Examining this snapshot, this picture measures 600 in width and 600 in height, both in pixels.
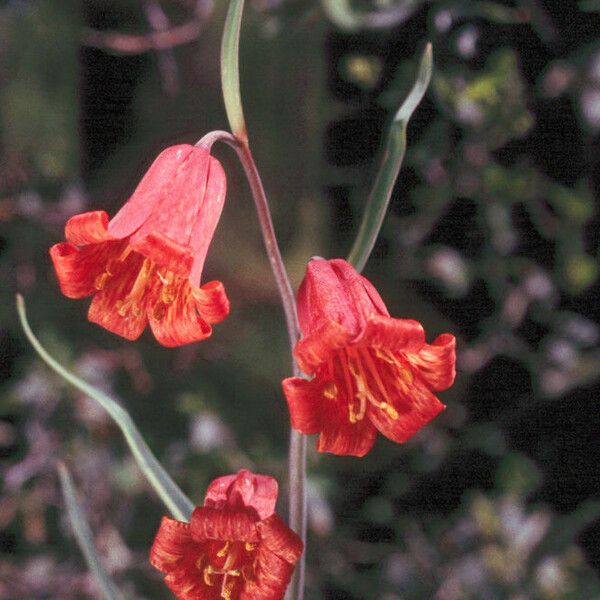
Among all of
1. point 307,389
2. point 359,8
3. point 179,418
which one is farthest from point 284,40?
point 307,389

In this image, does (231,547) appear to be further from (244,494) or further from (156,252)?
(156,252)

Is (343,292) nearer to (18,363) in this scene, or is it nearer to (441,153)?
(441,153)

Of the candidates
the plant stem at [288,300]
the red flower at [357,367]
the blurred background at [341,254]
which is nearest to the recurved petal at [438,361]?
the red flower at [357,367]

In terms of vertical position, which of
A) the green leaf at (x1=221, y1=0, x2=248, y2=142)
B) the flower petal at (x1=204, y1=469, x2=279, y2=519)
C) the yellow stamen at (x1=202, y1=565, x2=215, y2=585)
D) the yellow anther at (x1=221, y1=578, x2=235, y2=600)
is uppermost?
the green leaf at (x1=221, y1=0, x2=248, y2=142)

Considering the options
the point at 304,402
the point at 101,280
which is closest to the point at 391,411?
the point at 304,402

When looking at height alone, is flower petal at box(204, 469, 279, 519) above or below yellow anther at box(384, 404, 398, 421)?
below

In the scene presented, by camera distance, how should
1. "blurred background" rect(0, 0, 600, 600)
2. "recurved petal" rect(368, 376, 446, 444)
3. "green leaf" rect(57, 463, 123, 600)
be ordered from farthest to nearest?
"blurred background" rect(0, 0, 600, 600)
"green leaf" rect(57, 463, 123, 600)
"recurved petal" rect(368, 376, 446, 444)

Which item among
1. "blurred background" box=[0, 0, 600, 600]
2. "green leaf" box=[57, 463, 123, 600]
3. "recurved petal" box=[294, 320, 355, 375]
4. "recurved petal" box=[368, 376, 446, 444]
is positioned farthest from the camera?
"blurred background" box=[0, 0, 600, 600]

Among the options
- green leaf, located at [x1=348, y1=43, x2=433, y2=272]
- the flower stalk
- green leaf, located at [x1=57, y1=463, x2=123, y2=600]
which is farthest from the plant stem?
green leaf, located at [x1=57, y1=463, x2=123, y2=600]

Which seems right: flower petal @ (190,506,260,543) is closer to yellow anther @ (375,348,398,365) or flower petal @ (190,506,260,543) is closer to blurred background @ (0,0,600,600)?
yellow anther @ (375,348,398,365)

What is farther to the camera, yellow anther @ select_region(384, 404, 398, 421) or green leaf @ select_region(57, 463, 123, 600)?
green leaf @ select_region(57, 463, 123, 600)
